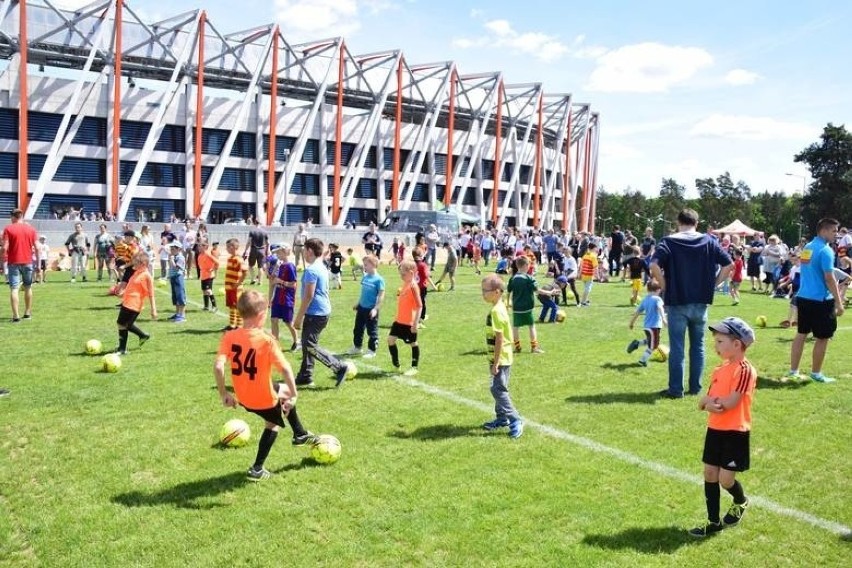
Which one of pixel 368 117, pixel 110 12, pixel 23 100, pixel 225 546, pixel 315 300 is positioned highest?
pixel 110 12

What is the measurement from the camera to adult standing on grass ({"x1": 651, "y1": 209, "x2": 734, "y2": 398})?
27.3 ft

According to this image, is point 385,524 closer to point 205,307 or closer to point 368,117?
point 205,307

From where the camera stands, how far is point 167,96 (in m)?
43.8

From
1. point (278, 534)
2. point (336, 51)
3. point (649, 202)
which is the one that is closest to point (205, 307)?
point (278, 534)

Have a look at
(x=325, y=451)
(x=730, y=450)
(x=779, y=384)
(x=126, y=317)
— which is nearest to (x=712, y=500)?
(x=730, y=450)

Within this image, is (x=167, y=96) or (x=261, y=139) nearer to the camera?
(x=167, y=96)

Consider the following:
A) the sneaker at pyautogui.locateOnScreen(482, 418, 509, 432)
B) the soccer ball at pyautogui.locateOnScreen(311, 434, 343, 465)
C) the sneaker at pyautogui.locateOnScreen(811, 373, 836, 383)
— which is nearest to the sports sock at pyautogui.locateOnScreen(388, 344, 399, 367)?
the sneaker at pyautogui.locateOnScreen(482, 418, 509, 432)

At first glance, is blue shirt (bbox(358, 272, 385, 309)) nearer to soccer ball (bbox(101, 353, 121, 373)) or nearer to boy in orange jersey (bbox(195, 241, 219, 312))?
soccer ball (bbox(101, 353, 121, 373))

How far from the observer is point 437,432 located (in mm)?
7203

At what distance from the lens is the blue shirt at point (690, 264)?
8305 millimetres

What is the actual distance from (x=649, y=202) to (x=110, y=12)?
280 feet

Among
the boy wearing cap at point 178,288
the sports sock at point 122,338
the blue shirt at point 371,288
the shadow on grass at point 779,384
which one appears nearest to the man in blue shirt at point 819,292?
the shadow on grass at point 779,384

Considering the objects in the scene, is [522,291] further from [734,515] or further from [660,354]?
[734,515]

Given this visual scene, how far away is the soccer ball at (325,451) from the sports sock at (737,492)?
3.34 meters
